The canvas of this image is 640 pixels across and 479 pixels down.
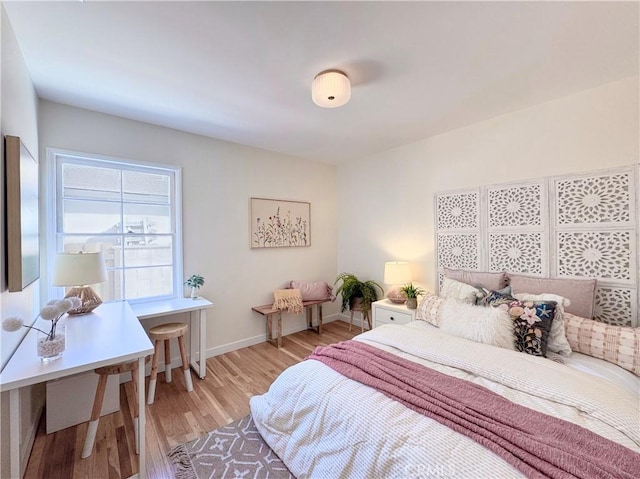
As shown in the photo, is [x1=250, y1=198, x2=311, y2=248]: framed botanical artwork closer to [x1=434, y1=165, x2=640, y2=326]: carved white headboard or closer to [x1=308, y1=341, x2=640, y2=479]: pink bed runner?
[x1=434, y1=165, x2=640, y2=326]: carved white headboard

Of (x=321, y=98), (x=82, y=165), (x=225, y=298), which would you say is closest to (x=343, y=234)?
(x=225, y=298)

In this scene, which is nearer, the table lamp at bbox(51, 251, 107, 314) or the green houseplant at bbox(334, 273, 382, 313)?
the table lamp at bbox(51, 251, 107, 314)

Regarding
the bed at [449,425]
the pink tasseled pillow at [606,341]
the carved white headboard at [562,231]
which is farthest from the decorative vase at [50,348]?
the carved white headboard at [562,231]

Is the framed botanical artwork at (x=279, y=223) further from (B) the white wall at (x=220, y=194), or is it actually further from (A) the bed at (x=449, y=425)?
(A) the bed at (x=449, y=425)

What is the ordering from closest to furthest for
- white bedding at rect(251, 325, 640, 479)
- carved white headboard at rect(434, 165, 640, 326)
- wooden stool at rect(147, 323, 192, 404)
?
white bedding at rect(251, 325, 640, 479) < carved white headboard at rect(434, 165, 640, 326) < wooden stool at rect(147, 323, 192, 404)

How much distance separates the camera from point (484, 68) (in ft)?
5.89

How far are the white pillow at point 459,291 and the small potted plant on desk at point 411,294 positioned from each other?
0.32 m

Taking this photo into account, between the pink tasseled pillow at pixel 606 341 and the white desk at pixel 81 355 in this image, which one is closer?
the white desk at pixel 81 355

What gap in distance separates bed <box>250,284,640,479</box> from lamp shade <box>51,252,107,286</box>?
57.5 inches

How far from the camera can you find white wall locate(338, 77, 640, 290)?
2.02 m

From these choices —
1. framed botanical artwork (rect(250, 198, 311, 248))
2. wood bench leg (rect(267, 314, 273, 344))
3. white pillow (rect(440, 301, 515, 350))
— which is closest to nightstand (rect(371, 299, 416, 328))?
white pillow (rect(440, 301, 515, 350))

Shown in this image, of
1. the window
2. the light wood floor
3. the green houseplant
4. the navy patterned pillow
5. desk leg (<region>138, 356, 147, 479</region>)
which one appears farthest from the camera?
the green houseplant

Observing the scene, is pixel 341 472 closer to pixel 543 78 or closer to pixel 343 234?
pixel 543 78

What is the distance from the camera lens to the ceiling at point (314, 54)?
4.44ft
